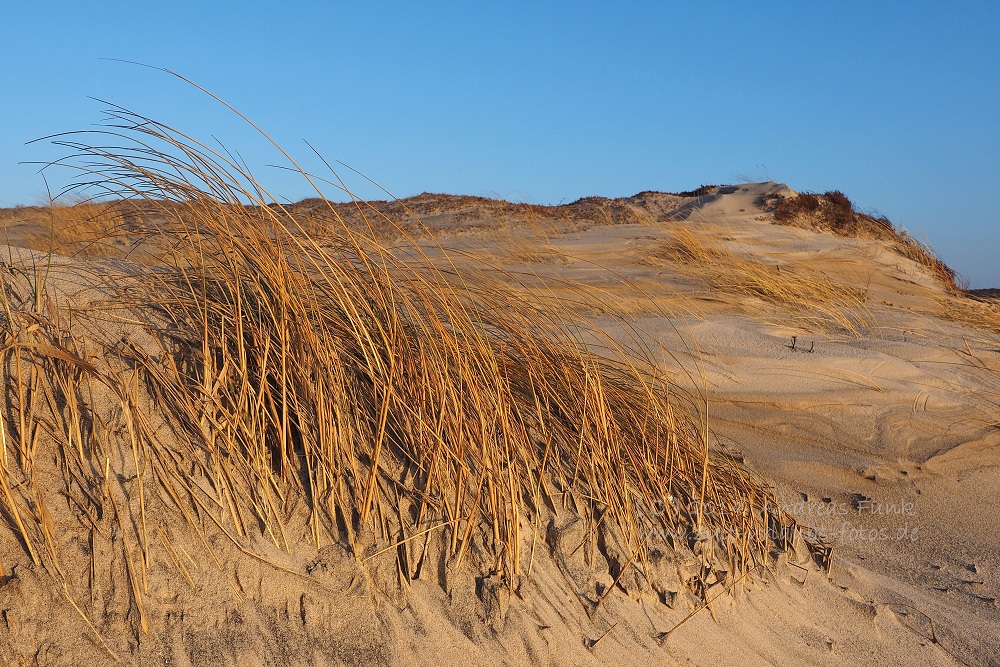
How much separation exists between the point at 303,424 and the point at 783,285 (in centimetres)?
479

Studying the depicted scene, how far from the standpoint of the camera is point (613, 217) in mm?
12344

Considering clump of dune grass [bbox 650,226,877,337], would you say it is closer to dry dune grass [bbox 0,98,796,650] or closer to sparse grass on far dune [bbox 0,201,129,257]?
dry dune grass [bbox 0,98,796,650]

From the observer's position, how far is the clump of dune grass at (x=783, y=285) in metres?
5.61

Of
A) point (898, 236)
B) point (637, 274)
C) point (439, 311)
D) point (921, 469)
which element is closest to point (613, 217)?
point (898, 236)

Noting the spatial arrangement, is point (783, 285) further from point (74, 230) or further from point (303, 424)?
point (74, 230)

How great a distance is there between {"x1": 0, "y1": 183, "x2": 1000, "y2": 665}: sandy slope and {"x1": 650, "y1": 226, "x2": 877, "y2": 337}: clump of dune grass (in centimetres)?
8

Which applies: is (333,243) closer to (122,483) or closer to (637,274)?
(122,483)

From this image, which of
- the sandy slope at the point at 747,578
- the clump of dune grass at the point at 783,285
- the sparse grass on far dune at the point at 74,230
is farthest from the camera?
the clump of dune grass at the point at 783,285

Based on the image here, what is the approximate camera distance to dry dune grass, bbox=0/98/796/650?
207 centimetres

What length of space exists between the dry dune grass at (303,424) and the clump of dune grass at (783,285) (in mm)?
3167

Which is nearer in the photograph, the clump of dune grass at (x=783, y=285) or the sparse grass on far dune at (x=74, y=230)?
the sparse grass on far dune at (x=74, y=230)

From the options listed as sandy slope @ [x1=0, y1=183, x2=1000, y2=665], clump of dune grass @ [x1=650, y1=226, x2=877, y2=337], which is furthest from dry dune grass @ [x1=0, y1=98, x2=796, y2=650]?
clump of dune grass @ [x1=650, y1=226, x2=877, y2=337]

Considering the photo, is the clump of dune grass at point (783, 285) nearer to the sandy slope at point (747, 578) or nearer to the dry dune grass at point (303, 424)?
the sandy slope at point (747, 578)

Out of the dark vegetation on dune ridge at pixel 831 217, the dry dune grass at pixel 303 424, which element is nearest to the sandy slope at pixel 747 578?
the dry dune grass at pixel 303 424
